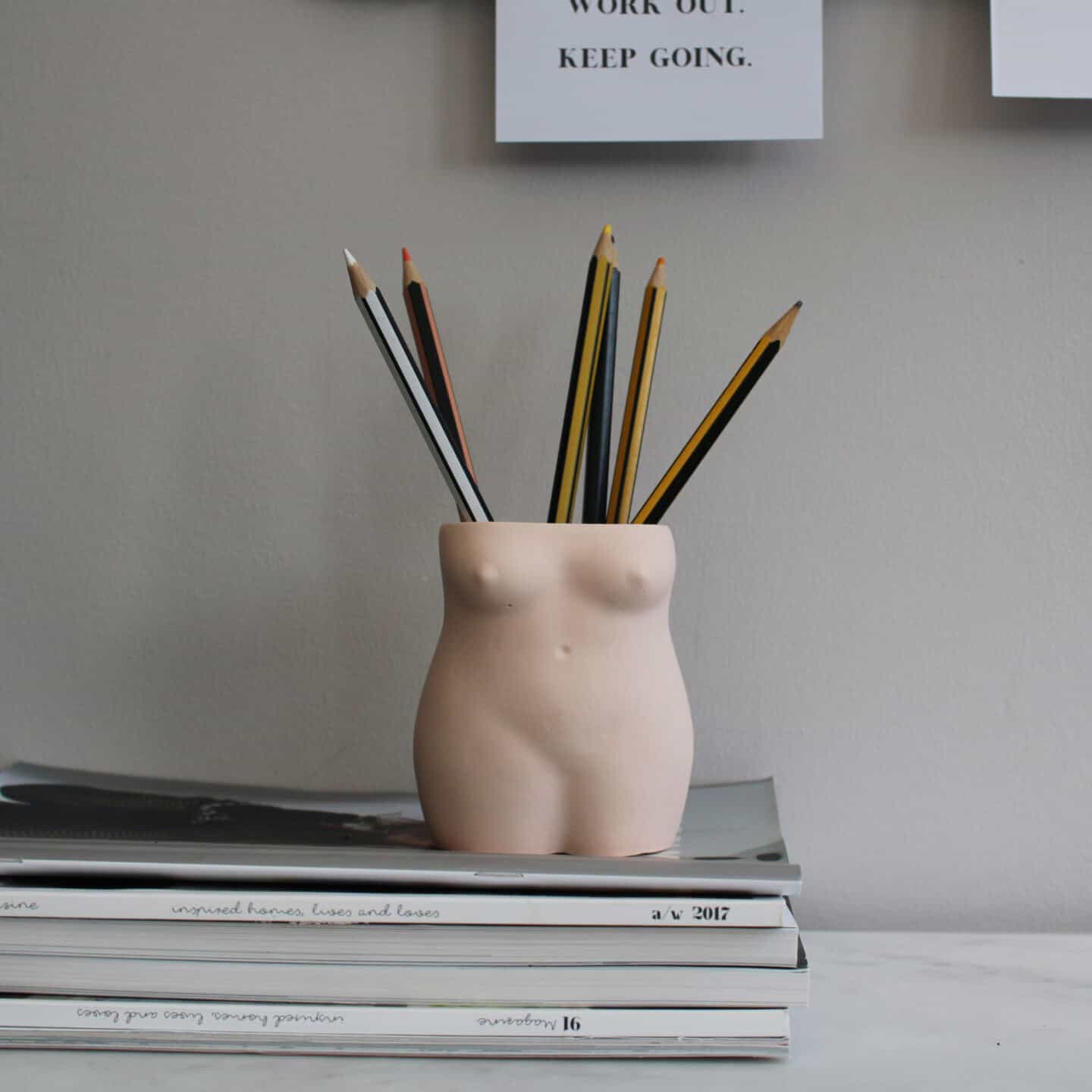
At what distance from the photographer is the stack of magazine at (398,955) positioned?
313mm

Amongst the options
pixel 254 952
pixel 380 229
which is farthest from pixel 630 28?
pixel 254 952

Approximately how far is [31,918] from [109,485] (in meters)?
0.22

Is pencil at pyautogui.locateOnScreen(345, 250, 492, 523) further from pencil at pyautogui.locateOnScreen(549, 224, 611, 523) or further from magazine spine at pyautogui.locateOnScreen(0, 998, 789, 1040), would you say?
magazine spine at pyautogui.locateOnScreen(0, 998, 789, 1040)

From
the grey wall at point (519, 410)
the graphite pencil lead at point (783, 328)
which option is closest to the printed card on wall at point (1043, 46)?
the grey wall at point (519, 410)

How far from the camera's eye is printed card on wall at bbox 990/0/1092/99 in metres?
0.46

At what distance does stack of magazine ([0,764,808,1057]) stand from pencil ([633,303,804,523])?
0.12 m

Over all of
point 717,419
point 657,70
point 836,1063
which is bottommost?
point 836,1063

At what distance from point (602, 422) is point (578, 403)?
0.04 ft

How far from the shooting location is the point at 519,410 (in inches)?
18.7

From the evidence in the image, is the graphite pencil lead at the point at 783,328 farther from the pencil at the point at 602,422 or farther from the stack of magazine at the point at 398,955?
the stack of magazine at the point at 398,955

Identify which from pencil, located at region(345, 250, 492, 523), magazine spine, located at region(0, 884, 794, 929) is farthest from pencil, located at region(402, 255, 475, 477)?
magazine spine, located at region(0, 884, 794, 929)

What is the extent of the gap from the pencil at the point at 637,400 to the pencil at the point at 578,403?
14 mm

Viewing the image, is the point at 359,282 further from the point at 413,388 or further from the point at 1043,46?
the point at 1043,46

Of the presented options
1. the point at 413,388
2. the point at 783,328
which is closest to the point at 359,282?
the point at 413,388
